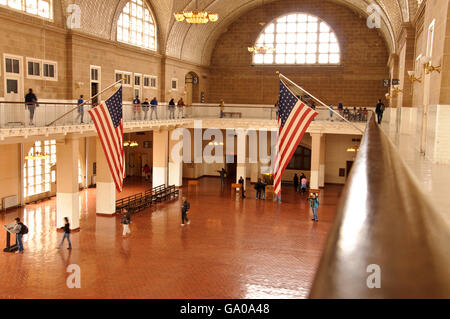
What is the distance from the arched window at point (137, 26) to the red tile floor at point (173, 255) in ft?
34.4

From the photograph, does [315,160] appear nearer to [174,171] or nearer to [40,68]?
[174,171]

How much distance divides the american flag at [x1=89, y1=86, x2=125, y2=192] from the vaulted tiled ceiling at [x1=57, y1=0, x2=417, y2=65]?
9.53 metres

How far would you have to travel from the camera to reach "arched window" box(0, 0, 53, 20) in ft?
63.7

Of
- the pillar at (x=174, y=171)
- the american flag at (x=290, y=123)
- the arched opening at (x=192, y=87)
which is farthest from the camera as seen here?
the arched opening at (x=192, y=87)

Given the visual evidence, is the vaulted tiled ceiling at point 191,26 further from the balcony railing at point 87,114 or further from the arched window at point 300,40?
the balcony railing at point 87,114

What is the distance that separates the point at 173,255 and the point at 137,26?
1811 cm

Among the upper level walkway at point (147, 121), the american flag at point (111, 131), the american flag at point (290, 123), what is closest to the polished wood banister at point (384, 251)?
the upper level walkway at point (147, 121)

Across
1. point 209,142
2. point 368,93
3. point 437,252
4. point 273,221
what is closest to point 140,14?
point 209,142

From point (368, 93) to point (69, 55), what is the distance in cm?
2403

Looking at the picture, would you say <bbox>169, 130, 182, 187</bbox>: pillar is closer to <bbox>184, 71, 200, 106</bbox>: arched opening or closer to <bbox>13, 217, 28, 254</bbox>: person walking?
<bbox>184, 71, 200, 106</bbox>: arched opening

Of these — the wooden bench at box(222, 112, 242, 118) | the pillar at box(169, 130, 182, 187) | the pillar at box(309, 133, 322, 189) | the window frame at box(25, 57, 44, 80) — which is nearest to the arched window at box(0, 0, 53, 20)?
the window frame at box(25, 57, 44, 80)

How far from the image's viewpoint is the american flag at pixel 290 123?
38.9 feet

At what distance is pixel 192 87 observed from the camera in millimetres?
38719

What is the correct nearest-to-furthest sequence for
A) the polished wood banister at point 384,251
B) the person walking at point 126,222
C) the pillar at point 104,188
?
the polished wood banister at point 384,251 < the person walking at point 126,222 < the pillar at point 104,188
